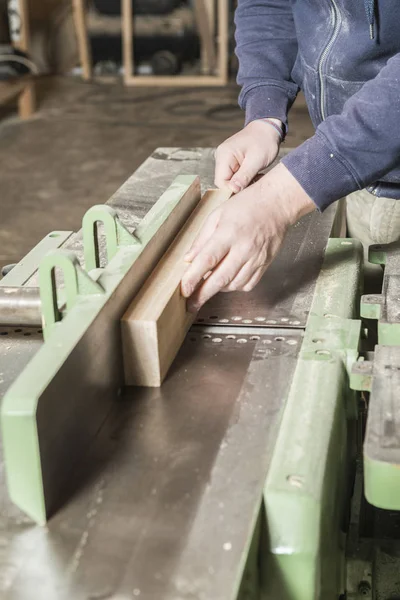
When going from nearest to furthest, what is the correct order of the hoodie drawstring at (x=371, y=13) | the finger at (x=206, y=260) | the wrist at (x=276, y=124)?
the finger at (x=206, y=260) < the hoodie drawstring at (x=371, y=13) < the wrist at (x=276, y=124)

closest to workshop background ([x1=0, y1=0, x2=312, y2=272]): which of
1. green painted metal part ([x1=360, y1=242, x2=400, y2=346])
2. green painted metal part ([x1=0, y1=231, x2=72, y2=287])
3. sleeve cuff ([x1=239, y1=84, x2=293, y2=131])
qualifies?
green painted metal part ([x1=0, y1=231, x2=72, y2=287])

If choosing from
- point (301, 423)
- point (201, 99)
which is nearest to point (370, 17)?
point (301, 423)

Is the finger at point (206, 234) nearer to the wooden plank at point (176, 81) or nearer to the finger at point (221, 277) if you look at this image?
the finger at point (221, 277)

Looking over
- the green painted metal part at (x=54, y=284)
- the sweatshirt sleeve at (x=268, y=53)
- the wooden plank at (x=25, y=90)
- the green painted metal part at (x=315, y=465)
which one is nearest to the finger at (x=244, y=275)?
the green painted metal part at (x=315, y=465)

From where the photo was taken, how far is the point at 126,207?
169 centimetres

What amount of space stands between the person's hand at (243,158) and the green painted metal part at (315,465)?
32 centimetres

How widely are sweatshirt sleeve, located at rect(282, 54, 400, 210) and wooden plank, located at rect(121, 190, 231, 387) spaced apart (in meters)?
0.23

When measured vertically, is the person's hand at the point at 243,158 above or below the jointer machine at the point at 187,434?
above

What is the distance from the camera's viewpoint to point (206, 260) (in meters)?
1.08

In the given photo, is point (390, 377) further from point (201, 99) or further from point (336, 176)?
point (201, 99)

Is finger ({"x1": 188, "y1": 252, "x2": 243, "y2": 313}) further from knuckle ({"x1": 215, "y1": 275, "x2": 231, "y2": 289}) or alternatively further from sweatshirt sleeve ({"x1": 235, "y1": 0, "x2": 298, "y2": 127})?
sweatshirt sleeve ({"x1": 235, "y1": 0, "x2": 298, "y2": 127})

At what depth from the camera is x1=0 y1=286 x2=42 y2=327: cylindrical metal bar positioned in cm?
109

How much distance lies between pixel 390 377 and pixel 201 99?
4747mm

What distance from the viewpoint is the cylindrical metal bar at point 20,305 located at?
A: 3.57 ft
